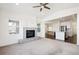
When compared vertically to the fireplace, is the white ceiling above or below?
above

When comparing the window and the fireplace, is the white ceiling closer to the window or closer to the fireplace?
the window

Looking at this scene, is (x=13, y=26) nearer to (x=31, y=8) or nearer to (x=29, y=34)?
(x=29, y=34)

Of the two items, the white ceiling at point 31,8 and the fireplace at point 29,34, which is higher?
the white ceiling at point 31,8

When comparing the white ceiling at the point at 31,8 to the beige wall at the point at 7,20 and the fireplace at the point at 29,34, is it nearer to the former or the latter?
the beige wall at the point at 7,20

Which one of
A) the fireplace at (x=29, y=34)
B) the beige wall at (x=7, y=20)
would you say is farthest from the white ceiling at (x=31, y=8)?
the fireplace at (x=29, y=34)

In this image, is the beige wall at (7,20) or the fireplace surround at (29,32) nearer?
the beige wall at (7,20)

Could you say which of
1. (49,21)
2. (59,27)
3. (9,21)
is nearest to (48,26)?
(49,21)

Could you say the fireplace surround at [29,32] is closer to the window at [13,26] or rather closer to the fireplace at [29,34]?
the fireplace at [29,34]

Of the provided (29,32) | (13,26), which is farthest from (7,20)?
(29,32)

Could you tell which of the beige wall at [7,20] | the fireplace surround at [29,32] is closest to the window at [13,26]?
the beige wall at [7,20]

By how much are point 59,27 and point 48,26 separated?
285mm

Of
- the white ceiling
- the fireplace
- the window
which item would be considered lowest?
the fireplace

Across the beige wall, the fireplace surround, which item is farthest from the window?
the fireplace surround

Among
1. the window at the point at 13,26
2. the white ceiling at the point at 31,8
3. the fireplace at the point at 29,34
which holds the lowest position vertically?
the fireplace at the point at 29,34
